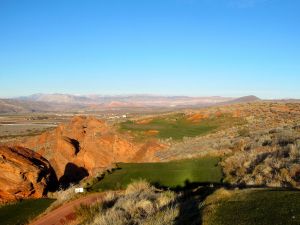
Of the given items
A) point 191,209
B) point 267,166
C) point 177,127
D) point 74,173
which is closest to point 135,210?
point 191,209

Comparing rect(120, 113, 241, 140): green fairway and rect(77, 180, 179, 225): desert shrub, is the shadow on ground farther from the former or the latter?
rect(120, 113, 241, 140): green fairway

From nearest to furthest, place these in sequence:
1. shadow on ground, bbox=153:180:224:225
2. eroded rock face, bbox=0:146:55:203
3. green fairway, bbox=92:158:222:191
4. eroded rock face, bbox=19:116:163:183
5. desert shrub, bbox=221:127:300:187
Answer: shadow on ground, bbox=153:180:224:225 < desert shrub, bbox=221:127:300:187 < green fairway, bbox=92:158:222:191 < eroded rock face, bbox=0:146:55:203 < eroded rock face, bbox=19:116:163:183

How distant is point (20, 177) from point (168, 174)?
6733 mm

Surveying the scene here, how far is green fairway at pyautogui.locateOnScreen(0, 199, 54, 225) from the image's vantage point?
36.0 feet

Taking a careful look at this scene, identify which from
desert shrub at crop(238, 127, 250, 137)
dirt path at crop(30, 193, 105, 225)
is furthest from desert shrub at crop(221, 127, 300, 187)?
desert shrub at crop(238, 127, 250, 137)

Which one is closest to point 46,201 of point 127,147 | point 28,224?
point 28,224

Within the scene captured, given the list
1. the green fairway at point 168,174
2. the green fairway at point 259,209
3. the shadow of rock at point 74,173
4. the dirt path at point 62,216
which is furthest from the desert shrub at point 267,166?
the shadow of rock at point 74,173

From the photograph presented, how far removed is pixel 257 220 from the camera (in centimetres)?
577

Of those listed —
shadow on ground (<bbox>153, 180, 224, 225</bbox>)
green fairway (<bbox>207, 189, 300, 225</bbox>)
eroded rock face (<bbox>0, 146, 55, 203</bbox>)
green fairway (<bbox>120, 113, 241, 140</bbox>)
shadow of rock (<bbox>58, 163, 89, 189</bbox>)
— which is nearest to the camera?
green fairway (<bbox>207, 189, 300, 225</bbox>)

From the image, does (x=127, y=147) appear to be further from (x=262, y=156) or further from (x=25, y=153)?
(x=262, y=156)

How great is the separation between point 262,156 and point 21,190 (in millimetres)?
9994

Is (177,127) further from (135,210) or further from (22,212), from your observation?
(135,210)

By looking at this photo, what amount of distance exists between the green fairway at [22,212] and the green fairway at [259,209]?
623 centimetres

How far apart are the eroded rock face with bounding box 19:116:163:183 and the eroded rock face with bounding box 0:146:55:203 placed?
631 cm
